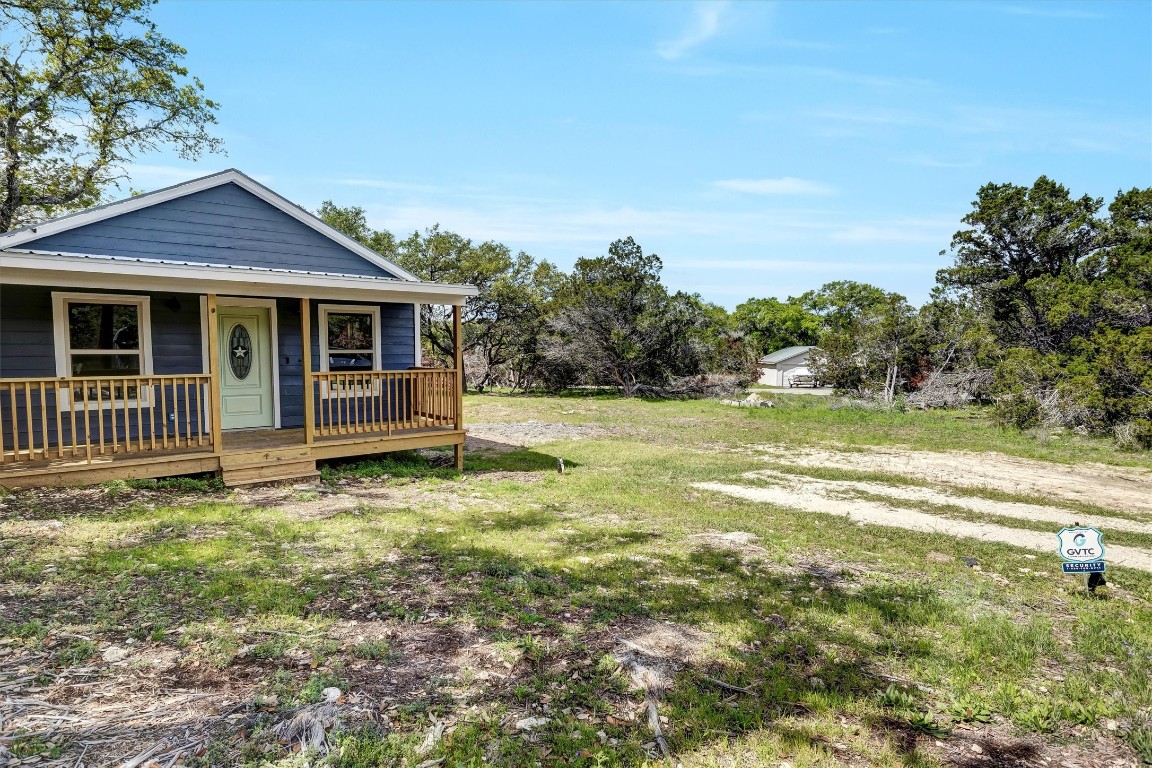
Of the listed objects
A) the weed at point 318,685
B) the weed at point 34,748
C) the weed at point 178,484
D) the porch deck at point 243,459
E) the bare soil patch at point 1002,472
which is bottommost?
the bare soil patch at point 1002,472

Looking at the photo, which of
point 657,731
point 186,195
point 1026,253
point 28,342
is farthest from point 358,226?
point 657,731

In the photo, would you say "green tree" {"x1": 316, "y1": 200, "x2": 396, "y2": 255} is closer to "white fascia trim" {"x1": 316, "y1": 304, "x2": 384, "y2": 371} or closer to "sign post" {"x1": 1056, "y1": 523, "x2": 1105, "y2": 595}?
"white fascia trim" {"x1": 316, "y1": 304, "x2": 384, "y2": 371}

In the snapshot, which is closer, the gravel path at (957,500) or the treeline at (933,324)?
the gravel path at (957,500)

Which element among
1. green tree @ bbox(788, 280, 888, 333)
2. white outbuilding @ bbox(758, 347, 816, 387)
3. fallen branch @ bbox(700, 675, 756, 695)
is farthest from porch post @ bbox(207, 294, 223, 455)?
green tree @ bbox(788, 280, 888, 333)

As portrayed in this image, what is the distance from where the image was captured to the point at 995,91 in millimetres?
13586

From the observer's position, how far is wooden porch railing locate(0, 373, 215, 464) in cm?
704

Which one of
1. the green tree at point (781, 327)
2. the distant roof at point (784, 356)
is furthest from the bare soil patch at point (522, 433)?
the green tree at point (781, 327)

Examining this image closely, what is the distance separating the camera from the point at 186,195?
30.9 ft

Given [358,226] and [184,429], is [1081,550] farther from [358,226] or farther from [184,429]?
[358,226]

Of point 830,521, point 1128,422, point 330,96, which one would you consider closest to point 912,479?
point 830,521

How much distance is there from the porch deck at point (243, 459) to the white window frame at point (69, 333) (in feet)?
3.07

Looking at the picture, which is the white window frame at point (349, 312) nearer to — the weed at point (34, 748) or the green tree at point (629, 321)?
the weed at point (34, 748)

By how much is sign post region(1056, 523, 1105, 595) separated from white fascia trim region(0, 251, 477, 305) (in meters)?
8.04

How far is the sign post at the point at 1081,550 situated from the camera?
4383 mm
